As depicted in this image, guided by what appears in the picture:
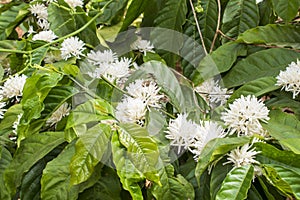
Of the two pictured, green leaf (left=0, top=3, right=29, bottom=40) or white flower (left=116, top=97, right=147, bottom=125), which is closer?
white flower (left=116, top=97, right=147, bottom=125)

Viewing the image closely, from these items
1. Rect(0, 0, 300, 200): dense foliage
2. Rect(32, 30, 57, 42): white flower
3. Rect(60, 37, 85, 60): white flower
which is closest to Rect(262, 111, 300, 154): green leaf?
Rect(0, 0, 300, 200): dense foliage

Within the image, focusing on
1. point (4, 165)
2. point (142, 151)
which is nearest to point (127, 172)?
point (142, 151)

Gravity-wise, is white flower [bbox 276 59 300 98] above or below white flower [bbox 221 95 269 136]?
above

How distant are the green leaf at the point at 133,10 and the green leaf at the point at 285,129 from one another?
388mm

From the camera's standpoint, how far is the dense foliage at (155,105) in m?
0.72

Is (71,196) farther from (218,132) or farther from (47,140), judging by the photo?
(218,132)

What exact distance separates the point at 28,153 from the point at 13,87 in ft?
0.49

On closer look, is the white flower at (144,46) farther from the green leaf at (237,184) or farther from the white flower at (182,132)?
the green leaf at (237,184)

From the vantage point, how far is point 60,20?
3.65 feet

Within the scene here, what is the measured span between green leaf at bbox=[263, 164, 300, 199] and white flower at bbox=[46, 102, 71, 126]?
34cm

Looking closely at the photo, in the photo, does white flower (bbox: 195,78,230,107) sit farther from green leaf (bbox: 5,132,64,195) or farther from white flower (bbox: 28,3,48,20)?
white flower (bbox: 28,3,48,20)

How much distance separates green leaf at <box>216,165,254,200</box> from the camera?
0.66 metres

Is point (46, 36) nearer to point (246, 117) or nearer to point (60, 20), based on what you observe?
point (60, 20)

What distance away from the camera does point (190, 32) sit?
3.64 ft
